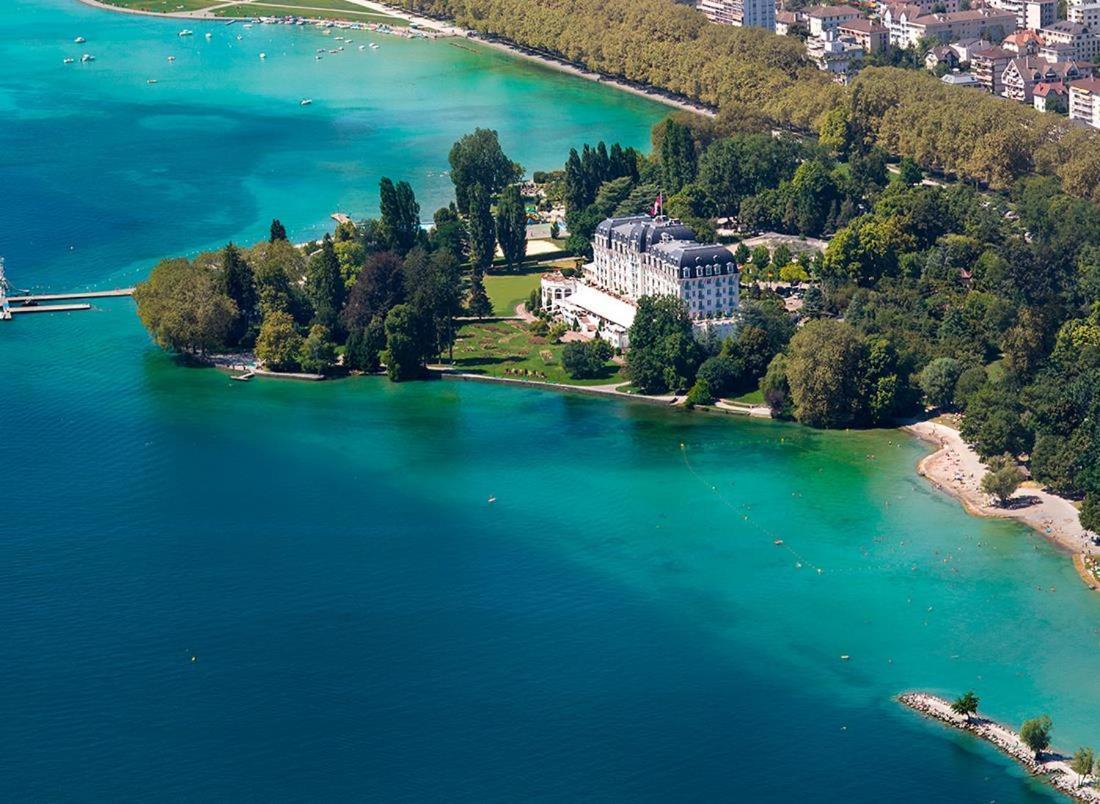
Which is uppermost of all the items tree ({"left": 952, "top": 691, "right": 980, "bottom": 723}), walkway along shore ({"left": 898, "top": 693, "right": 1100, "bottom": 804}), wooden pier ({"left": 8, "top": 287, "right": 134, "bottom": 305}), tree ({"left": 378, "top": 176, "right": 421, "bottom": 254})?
tree ({"left": 378, "top": 176, "right": 421, "bottom": 254})

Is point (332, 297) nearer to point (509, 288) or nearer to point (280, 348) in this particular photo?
point (280, 348)

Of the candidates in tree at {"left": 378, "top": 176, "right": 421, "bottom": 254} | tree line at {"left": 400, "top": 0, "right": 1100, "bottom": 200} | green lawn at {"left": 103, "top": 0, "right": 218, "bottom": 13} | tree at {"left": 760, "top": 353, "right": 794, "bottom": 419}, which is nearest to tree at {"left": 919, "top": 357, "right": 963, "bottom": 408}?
tree at {"left": 760, "top": 353, "right": 794, "bottom": 419}

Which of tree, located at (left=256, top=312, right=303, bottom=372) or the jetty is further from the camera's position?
the jetty

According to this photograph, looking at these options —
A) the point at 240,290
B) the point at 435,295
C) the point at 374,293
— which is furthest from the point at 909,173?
the point at 240,290

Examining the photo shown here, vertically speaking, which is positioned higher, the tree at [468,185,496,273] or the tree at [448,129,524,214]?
the tree at [448,129,524,214]

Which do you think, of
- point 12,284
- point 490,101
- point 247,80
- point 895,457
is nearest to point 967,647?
point 895,457

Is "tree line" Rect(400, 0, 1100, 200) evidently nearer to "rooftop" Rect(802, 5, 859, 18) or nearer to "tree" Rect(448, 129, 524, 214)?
"rooftop" Rect(802, 5, 859, 18)
